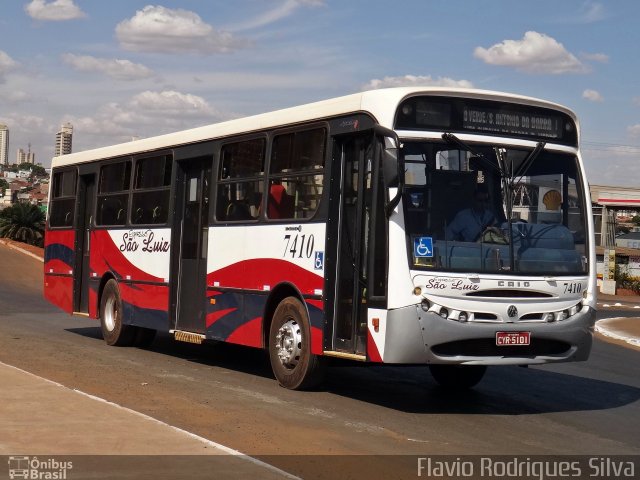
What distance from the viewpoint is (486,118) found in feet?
36.4

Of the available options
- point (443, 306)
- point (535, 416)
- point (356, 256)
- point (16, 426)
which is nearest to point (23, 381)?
point (16, 426)

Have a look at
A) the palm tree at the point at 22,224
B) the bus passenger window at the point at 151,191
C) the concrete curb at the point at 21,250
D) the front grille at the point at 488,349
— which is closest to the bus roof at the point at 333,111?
the bus passenger window at the point at 151,191

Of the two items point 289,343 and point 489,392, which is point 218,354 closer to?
point 289,343

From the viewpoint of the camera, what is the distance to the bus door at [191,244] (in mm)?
14742

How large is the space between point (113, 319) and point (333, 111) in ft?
23.8

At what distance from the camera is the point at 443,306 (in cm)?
1033

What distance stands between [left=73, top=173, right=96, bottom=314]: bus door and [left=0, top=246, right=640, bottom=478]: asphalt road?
2.84 feet

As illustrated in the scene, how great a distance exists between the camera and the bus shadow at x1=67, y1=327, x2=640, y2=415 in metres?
11.8

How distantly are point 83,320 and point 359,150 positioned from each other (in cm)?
1310

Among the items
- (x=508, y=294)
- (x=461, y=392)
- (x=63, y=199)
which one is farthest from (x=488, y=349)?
(x=63, y=199)

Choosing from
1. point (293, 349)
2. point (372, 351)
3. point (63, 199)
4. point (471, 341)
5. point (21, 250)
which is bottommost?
point (293, 349)

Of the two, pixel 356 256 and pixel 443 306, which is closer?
pixel 443 306

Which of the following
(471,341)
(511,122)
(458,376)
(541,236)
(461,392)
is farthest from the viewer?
(458,376)

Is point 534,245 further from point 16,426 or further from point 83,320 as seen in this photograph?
→ point 83,320
